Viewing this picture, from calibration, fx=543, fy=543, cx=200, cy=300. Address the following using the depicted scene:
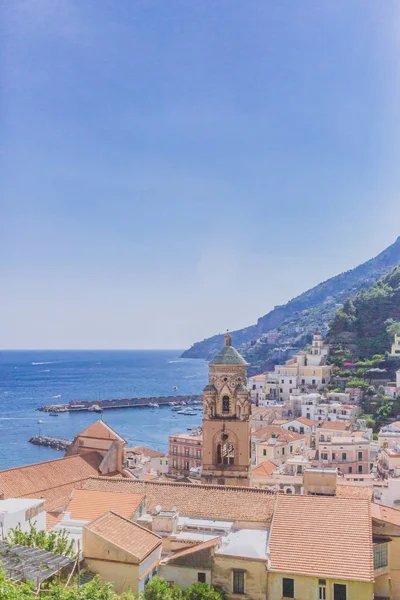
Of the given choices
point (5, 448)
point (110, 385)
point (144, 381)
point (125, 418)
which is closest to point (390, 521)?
point (5, 448)

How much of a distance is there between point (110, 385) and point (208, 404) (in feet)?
464

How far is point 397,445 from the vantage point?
4912cm

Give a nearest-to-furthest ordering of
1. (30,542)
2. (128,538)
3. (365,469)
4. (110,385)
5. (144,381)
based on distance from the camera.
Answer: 1. (30,542)
2. (128,538)
3. (365,469)
4. (110,385)
5. (144,381)

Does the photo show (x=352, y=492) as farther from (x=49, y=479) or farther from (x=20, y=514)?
(x=20, y=514)

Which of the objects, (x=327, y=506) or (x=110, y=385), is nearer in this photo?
(x=327, y=506)

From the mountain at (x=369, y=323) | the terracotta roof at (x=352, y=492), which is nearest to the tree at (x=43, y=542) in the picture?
the terracotta roof at (x=352, y=492)

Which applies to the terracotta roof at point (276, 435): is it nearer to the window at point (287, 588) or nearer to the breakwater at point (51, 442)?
the breakwater at point (51, 442)

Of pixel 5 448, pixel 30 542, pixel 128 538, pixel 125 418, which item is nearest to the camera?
pixel 30 542

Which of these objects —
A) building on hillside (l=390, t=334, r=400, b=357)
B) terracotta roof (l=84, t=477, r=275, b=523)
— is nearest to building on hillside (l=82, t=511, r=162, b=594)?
terracotta roof (l=84, t=477, r=275, b=523)

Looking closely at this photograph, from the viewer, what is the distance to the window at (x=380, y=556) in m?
16.0

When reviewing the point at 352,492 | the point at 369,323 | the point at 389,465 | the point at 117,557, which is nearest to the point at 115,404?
the point at 369,323

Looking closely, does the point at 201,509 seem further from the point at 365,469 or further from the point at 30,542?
the point at 365,469

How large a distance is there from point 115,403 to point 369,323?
184 ft

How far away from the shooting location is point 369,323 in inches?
3797
